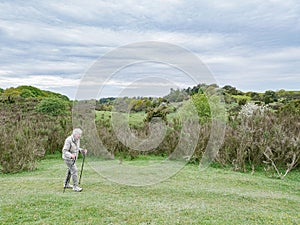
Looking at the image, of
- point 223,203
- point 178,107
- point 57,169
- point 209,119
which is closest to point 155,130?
point 178,107

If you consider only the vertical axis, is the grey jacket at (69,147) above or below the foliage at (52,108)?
below

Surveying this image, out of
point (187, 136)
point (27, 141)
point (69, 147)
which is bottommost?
point (27, 141)

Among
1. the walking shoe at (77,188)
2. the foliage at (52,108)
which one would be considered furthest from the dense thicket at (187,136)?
the foliage at (52,108)

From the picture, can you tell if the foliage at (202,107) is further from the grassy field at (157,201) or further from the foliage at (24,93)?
the foliage at (24,93)

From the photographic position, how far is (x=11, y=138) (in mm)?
10781

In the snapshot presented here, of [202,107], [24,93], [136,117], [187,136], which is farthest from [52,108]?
[187,136]

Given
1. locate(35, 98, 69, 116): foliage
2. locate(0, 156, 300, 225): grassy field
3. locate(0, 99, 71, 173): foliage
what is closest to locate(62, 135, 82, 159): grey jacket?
locate(0, 156, 300, 225): grassy field

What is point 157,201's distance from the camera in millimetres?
6117

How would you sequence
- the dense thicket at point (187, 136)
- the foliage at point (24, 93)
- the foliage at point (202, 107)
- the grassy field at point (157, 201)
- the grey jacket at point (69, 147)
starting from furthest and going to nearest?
the foliage at point (24, 93), the foliage at point (202, 107), the dense thicket at point (187, 136), the grey jacket at point (69, 147), the grassy field at point (157, 201)

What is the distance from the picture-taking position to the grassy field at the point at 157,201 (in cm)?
508

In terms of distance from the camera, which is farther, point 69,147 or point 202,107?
point 202,107

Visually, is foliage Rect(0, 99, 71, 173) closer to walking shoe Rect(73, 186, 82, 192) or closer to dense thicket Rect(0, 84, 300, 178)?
dense thicket Rect(0, 84, 300, 178)

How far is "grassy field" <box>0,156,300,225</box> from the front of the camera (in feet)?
16.7

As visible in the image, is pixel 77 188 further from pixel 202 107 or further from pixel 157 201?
pixel 202 107
